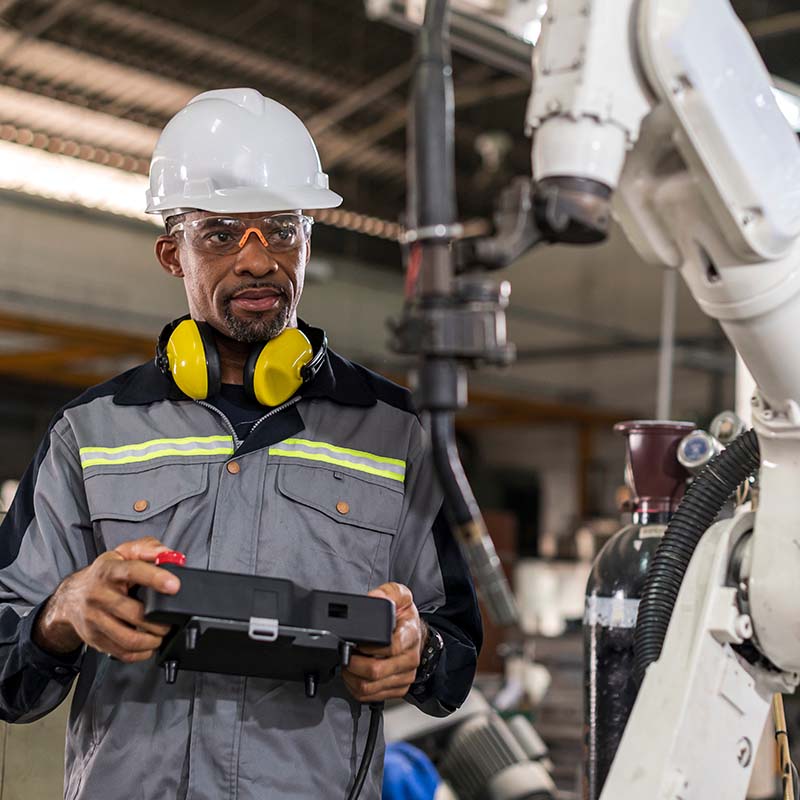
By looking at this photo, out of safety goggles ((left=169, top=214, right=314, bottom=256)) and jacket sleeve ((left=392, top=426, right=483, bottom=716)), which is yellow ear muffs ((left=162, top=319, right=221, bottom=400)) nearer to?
safety goggles ((left=169, top=214, right=314, bottom=256))

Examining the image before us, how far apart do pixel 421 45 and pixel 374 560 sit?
701 millimetres

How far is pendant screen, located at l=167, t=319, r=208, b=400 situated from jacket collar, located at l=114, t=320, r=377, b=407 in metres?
0.02

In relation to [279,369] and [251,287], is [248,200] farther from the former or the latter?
[279,369]

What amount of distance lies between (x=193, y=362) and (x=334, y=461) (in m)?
0.21

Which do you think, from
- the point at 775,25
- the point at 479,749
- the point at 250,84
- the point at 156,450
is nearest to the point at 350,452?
the point at 156,450

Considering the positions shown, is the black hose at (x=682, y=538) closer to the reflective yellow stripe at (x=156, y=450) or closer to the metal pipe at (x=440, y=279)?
the metal pipe at (x=440, y=279)

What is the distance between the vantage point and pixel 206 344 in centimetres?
154

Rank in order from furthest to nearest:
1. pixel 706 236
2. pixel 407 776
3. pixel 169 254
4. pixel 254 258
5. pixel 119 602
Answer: pixel 407 776, pixel 169 254, pixel 254 258, pixel 119 602, pixel 706 236

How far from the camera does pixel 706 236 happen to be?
3.71 feet

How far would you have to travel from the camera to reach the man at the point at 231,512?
1.38 meters

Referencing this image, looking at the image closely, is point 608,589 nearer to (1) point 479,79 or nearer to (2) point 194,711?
(2) point 194,711

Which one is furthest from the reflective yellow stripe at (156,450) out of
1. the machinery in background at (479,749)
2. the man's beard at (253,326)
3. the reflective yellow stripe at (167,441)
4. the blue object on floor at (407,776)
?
the machinery in background at (479,749)

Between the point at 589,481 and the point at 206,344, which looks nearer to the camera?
the point at 206,344

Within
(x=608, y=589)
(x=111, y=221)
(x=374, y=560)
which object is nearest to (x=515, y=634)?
(x=608, y=589)
